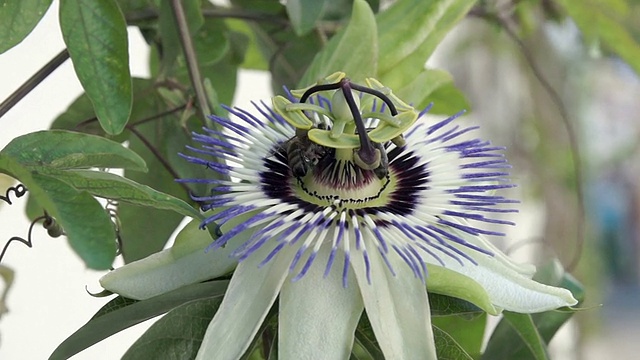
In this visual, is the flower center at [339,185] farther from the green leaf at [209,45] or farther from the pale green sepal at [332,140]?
the green leaf at [209,45]

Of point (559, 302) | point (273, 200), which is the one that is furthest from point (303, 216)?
point (559, 302)

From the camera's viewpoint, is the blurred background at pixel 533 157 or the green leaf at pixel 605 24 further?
the blurred background at pixel 533 157

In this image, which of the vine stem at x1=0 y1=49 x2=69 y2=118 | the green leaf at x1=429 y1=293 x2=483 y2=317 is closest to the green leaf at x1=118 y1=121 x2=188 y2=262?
the vine stem at x1=0 y1=49 x2=69 y2=118

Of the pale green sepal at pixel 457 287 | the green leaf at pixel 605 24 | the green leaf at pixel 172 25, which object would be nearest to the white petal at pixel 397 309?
the pale green sepal at pixel 457 287

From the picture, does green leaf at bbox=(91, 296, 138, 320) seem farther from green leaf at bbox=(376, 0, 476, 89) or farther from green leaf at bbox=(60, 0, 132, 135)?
green leaf at bbox=(376, 0, 476, 89)

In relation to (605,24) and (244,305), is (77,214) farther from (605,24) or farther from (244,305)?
(605,24)

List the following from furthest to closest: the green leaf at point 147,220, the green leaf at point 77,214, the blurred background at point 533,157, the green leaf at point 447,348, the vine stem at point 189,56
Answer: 1. the blurred background at point 533,157
2. the green leaf at point 147,220
3. the vine stem at point 189,56
4. the green leaf at point 447,348
5. the green leaf at point 77,214
